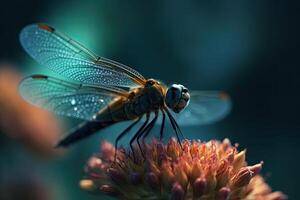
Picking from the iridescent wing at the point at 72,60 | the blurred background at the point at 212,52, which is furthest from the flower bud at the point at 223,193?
the blurred background at the point at 212,52

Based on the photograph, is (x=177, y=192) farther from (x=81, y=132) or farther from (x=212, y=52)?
(x=212, y=52)

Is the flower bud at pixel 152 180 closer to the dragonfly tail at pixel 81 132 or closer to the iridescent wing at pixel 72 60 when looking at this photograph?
the iridescent wing at pixel 72 60

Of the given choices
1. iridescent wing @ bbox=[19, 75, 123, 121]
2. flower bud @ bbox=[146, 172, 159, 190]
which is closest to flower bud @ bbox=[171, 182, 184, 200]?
flower bud @ bbox=[146, 172, 159, 190]

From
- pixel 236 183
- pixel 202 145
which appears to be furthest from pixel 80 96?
pixel 236 183

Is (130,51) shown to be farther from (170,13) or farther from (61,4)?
(61,4)

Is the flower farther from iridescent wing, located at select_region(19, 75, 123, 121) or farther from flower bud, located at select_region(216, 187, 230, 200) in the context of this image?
iridescent wing, located at select_region(19, 75, 123, 121)

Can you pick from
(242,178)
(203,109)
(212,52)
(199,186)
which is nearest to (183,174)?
(199,186)
